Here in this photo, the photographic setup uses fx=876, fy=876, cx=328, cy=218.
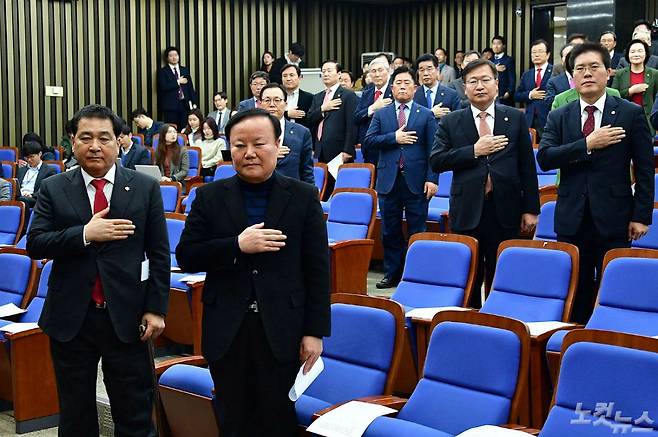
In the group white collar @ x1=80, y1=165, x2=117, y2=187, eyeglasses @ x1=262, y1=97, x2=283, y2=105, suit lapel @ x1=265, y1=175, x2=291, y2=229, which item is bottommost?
suit lapel @ x1=265, y1=175, x2=291, y2=229

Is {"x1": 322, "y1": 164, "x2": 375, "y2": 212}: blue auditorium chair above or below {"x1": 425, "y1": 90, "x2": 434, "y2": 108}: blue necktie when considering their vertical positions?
below

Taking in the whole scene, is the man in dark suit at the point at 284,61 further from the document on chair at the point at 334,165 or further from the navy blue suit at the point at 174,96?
the document on chair at the point at 334,165

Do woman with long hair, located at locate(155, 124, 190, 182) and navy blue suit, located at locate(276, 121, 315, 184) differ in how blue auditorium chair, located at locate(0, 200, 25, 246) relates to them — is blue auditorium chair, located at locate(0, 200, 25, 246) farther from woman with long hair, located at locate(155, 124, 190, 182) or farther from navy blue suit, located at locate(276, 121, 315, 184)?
woman with long hair, located at locate(155, 124, 190, 182)

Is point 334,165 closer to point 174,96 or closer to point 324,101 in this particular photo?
point 324,101

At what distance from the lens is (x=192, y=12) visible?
11281mm

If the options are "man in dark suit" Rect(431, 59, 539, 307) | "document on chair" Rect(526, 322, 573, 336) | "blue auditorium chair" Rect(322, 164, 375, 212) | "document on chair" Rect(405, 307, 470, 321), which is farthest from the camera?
"blue auditorium chair" Rect(322, 164, 375, 212)

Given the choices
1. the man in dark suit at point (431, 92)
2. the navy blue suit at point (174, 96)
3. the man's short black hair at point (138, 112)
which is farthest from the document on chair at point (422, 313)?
the navy blue suit at point (174, 96)

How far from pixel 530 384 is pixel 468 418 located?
1.31ft

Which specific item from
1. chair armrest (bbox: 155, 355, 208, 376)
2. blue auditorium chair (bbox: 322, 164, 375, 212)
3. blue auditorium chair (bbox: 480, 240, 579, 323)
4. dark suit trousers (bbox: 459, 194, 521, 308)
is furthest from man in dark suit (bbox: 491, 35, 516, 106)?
chair armrest (bbox: 155, 355, 208, 376)

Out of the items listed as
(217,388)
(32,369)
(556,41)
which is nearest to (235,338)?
(217,388)

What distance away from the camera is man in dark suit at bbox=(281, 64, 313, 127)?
6.38 meters

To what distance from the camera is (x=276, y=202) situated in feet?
7.44

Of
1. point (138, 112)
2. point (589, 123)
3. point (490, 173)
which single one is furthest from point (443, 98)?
point (138, 112)

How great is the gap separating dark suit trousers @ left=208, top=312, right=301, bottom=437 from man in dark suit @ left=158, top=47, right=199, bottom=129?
8835mm
